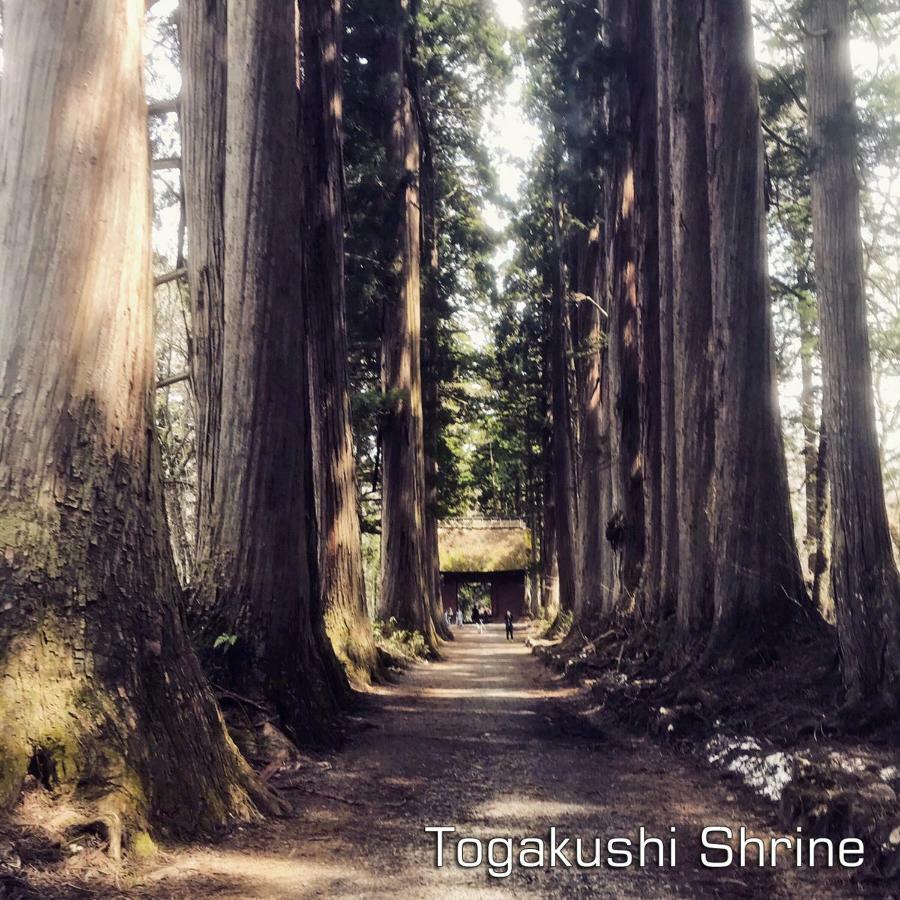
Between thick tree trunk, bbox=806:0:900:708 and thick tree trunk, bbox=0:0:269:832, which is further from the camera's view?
thick tree trunk, bbox=806:0:900:708

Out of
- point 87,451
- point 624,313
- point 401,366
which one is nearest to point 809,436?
point 624,313

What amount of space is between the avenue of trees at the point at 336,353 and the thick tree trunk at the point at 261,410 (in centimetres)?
3

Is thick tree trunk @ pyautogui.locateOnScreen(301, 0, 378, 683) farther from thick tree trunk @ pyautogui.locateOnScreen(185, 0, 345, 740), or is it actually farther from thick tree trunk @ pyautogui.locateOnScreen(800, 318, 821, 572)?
thick tree trunk @ pyautogui.locateOnScreen(800, 318, 821, 572)

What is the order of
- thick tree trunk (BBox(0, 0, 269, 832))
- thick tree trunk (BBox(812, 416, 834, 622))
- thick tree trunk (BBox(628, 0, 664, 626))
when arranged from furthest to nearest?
thick tree trunk (BBox(812, 416, 834, 622)) < thick tree trunk (BBox(628, 0, 664, 626)) < thick tree trunk (BBox(0, 0, 269, 832))

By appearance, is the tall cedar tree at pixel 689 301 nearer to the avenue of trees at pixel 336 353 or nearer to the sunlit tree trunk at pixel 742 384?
the avenue of trees at pixel 336 353

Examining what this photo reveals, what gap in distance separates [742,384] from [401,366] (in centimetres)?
1201

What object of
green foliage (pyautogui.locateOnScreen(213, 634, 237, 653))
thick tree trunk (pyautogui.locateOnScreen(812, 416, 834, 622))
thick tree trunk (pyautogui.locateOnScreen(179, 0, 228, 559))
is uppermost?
thick tree trunk (pyautogui.locateOnScreen(179, 0, 228, 559))

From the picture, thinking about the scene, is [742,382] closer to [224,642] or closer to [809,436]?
[224,642]

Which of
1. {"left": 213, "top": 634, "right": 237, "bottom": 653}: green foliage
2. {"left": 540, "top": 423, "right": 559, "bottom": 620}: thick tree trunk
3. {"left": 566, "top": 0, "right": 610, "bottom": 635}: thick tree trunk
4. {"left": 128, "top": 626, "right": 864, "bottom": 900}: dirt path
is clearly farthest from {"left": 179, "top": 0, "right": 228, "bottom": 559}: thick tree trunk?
{"left": 540, "top": 423, "right": 559, "bottom": 620}: thick tree trunk

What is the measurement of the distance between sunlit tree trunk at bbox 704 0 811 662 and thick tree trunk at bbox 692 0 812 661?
0.01 meters

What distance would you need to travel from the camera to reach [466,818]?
20.5ft

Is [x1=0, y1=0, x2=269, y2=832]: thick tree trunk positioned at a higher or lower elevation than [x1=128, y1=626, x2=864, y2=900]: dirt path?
higher

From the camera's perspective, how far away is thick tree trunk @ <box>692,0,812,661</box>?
35.0ft

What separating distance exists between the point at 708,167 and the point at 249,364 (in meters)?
6.29
